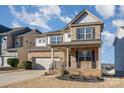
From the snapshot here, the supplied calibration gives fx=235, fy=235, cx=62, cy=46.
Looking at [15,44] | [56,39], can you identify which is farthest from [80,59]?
[15,44]

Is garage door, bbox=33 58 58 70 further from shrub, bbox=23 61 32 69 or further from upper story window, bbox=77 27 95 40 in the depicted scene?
upper story window, bbox=77 27 95 40

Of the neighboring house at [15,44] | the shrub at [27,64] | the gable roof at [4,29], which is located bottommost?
the shrub at [27,64]

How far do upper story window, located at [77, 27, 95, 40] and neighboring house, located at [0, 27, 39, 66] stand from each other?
15963 millimetres

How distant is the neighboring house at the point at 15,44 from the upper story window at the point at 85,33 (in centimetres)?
1596

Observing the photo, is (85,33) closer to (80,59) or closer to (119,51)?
(80,59)

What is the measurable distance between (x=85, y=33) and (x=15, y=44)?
65.1 feet

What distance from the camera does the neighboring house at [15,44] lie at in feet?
133

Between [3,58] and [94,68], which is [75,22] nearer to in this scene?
[94,68]

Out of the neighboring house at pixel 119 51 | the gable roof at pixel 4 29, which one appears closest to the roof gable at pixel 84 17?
the neighboring house at pixel 119 51

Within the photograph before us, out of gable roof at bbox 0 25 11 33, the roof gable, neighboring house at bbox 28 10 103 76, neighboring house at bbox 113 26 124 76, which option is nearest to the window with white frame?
neighboring house at bbox 28 10 103 76

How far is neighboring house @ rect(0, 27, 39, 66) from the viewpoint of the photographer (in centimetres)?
4062

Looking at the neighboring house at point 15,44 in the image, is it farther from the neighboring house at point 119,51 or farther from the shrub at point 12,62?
the neighboring house at point 119,51

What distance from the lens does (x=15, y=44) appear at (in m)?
43.5
